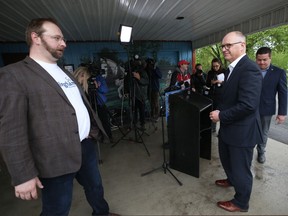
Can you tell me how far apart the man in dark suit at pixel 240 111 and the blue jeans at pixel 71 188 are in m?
1.14

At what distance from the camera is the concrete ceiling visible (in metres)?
2.49

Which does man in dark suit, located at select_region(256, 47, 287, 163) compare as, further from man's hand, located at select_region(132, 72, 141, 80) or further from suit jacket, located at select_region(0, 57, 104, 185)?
suit jacket, located at select_region(0, 57, 104, 185)

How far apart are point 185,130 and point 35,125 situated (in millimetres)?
1745

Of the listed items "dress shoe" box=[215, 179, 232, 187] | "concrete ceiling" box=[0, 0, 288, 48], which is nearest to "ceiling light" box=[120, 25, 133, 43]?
"concrete ceiling" box=[0, 0, 288, 48]

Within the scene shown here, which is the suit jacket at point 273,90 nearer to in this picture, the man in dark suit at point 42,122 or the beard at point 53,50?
the man in dark suit at point 42,122

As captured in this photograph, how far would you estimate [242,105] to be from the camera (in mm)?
1426

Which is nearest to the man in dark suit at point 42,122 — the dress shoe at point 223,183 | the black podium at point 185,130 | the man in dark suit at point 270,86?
the black podium at point 185,130

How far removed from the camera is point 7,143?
941 millimetres

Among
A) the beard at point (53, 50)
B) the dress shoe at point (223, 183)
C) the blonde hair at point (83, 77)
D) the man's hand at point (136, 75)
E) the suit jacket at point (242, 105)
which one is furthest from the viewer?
the man's hand at point (136, 75)

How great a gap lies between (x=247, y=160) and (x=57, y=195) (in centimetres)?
154

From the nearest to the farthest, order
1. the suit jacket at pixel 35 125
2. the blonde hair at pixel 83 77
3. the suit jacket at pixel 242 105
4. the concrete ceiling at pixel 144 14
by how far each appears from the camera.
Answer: the suit jacket at pixel 35 125
the suit jacket at pixel 242 105
the concrete ceiling at pixel 144 14
the blonde hair at pixel 83 77

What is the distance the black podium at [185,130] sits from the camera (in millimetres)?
2217

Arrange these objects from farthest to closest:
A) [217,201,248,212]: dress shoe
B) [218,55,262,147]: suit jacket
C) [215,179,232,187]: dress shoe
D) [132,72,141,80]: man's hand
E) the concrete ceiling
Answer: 1. [132,72,141,80]: man's hand
2. the concrete ceiling
3. [215,179,232,187]: dress shoe
4. [217,201,248,212]: dress shoe
5. [218,55,262,147]: suit jacket

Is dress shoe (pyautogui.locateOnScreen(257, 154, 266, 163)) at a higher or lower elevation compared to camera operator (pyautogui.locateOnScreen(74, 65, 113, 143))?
lower
